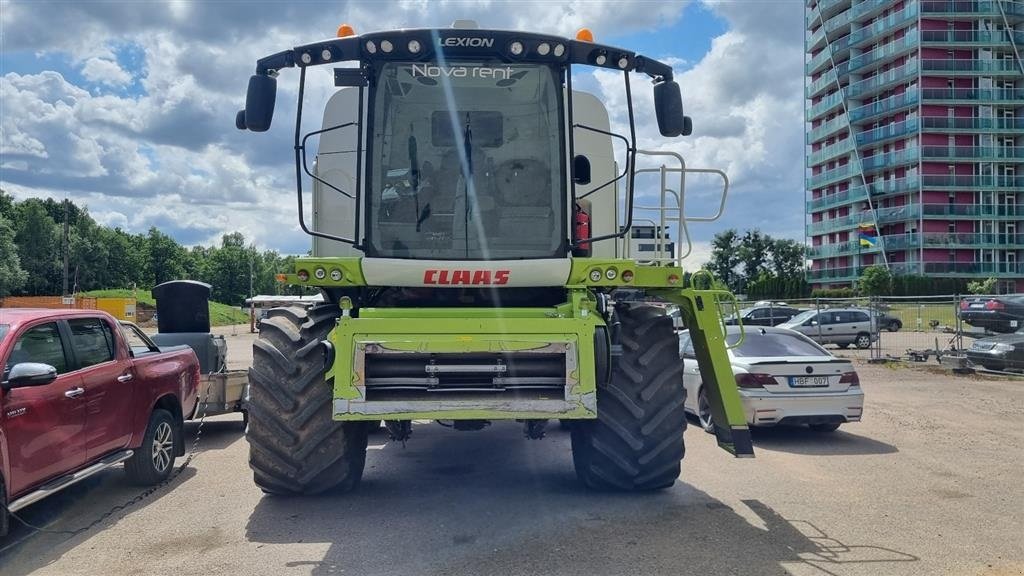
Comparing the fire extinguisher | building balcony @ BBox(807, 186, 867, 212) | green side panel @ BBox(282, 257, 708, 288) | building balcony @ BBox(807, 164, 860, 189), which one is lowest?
green side panel @ BBox(282, 257, 708, 288)

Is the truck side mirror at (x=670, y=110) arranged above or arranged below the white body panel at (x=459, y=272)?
above

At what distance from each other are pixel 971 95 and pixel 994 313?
5266 centimetres

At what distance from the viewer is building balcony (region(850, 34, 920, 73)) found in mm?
66438

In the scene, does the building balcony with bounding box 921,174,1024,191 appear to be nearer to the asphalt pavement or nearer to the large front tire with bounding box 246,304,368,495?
the asphalt pavement

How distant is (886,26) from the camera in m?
69.3

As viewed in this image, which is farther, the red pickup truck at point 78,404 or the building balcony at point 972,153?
the building balcony at point 972,153

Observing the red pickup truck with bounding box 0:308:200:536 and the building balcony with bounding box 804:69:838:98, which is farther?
the building balcony with bounding box 804:69:838:98

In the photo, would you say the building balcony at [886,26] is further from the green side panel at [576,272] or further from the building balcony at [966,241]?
the green side panel at [576,272]

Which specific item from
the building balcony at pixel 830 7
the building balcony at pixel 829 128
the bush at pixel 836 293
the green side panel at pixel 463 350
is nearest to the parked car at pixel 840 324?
the green side panel at pixel 463 350

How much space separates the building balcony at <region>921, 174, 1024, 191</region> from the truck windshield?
67.8 meters

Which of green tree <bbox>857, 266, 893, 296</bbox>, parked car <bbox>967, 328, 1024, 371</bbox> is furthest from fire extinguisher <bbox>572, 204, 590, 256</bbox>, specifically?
green tree <bbox>857, 266, 893, 296</bbox>

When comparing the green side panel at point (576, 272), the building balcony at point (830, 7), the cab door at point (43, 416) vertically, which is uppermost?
the building balcony at point (830, 7)

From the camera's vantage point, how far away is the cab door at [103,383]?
6.70m

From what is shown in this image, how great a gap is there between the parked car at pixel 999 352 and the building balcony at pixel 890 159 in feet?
173
